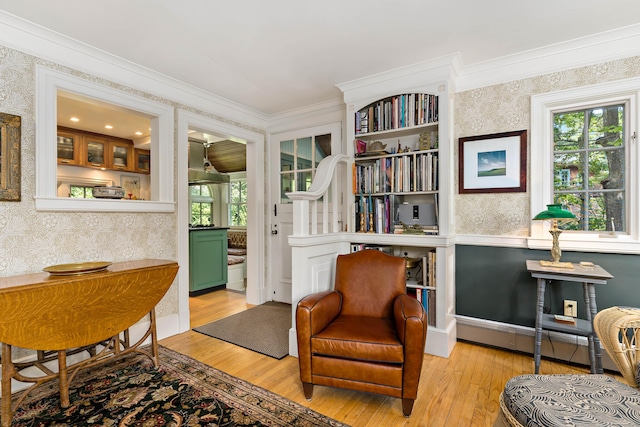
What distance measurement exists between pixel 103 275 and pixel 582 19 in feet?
10.9

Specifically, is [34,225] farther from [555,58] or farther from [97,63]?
[555,58]

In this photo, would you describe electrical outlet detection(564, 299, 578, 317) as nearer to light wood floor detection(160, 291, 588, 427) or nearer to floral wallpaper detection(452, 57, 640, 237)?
light wood floor detection(160, 291, 588, 427)

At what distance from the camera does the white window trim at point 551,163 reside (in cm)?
204

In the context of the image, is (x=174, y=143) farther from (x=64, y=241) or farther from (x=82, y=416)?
(x=82, y=416)

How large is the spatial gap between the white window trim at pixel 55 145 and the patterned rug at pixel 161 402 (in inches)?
46.8

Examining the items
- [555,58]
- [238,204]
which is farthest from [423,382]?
[238,204]

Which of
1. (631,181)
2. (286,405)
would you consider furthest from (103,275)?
(631,181)

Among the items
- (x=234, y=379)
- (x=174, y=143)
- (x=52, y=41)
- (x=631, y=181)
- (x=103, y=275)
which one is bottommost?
(x=234, y=379)

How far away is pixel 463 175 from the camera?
102 inches

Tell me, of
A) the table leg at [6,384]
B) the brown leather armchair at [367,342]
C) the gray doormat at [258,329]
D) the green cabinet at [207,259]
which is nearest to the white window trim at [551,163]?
the brown leather armchair at [367,342]

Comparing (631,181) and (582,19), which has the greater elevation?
(582,19)

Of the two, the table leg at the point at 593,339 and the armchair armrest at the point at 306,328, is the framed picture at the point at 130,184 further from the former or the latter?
the table leg at the point at 593,339

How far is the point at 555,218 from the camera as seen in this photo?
193 cm

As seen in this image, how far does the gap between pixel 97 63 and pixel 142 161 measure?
3.29 m
